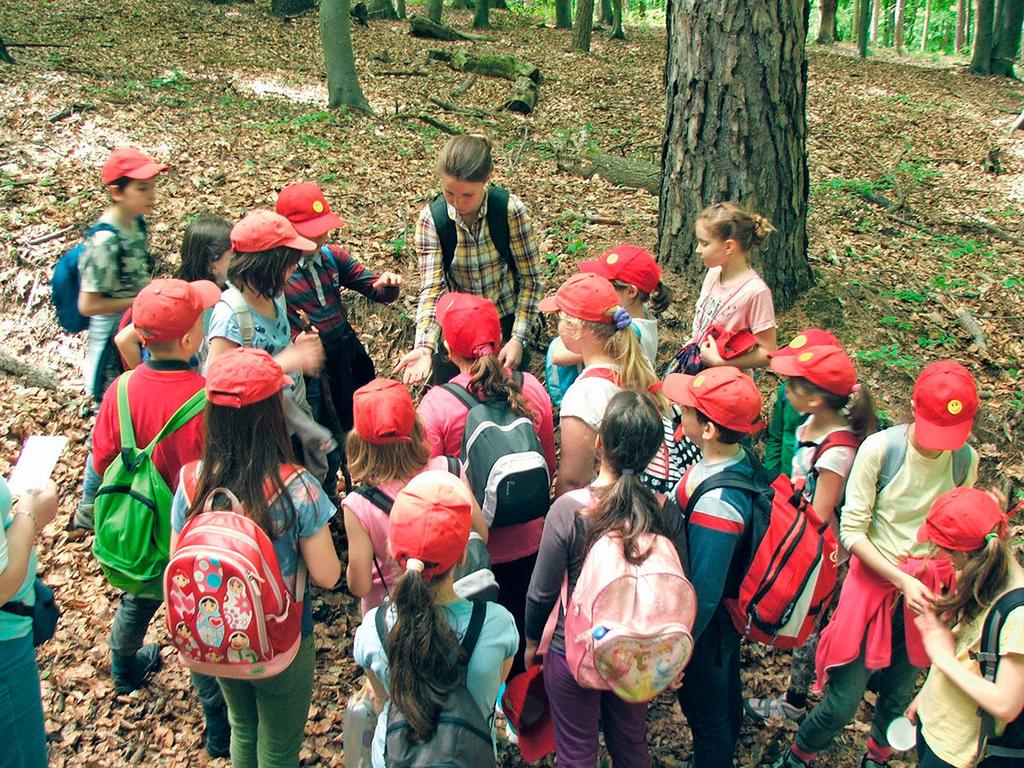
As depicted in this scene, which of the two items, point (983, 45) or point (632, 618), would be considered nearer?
point (632, 618)

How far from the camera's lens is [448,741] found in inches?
99.7

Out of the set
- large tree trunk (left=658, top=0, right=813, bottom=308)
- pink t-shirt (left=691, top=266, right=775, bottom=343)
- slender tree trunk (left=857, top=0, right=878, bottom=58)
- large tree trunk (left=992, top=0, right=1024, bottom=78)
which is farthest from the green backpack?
slender tree trunk (left=857, top=0, right=878, bottom=58)

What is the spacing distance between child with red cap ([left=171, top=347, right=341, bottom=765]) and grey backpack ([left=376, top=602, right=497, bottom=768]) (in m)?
0.73

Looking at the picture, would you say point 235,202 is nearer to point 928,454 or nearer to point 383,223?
point 383,223

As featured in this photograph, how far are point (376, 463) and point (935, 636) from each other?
227 cm

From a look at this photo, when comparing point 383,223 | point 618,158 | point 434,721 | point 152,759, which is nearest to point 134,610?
point 152,759

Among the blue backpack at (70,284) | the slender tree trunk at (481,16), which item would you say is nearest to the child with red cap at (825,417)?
the blue backpack at (70,284)

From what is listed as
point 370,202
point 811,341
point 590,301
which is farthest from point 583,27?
point 811,341

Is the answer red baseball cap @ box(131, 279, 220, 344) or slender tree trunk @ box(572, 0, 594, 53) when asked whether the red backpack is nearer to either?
red baseball cap @ box(131, 279, 220, 344)

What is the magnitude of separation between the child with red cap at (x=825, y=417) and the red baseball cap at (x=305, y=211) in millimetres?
2543

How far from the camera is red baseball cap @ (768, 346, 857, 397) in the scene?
358 centimetres

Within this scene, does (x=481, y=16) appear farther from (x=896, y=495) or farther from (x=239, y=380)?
(x=239, y=380)

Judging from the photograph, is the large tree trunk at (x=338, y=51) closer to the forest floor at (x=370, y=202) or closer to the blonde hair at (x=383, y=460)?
the forest floor at (x=370, y=202)

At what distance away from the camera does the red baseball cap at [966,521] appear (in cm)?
278
